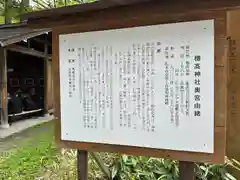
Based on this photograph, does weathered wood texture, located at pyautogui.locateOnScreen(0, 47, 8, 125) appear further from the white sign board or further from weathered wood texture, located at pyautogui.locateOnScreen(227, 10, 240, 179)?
weathered wood texture, located at pyautogui.locateOnScreen(227, 10, 240, 179)

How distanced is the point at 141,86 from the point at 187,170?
75cm

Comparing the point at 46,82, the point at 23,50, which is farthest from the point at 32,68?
the point at 23,50

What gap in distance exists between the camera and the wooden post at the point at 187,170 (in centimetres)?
227

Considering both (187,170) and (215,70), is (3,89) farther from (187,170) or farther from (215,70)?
(215,70)

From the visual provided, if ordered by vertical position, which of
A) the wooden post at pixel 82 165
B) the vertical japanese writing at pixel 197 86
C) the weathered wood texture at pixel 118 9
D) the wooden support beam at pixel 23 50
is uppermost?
the wooden support beam at pixel 23 50

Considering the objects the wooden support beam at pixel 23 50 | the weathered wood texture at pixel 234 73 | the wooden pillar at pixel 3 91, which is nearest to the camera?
the weathered wood texture at pixel 234 73

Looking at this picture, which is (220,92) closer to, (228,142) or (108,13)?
(108,13)

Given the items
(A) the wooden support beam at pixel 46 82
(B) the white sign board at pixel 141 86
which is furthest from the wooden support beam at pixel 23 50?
(B) the white sign board at pixel 141 86

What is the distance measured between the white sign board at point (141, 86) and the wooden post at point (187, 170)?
0.20 metres

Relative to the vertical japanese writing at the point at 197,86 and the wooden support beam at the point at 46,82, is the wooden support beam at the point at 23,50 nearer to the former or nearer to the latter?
the wooden support beam at the point at 46,82

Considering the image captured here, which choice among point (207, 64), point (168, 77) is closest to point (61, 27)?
point (168, 77)

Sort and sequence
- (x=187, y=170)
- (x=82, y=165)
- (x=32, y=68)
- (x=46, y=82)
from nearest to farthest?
(x=187, y=170) < (x=82, y=165) < (x=46, y=82) < (x=32, y=68)

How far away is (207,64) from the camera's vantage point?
2076 millimetres

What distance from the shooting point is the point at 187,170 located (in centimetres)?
228
